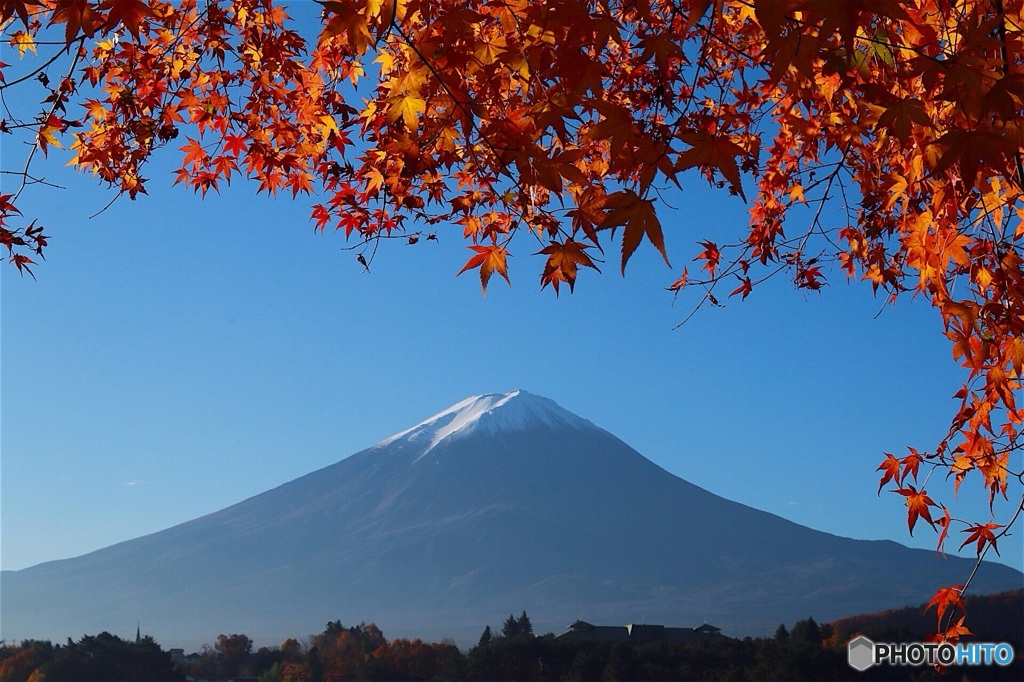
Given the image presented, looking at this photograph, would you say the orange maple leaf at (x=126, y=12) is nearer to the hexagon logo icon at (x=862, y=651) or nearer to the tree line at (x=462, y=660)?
the hexagon logo icon at (x=862, y=651)

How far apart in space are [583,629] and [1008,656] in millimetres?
18557

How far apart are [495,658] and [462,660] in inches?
66.9

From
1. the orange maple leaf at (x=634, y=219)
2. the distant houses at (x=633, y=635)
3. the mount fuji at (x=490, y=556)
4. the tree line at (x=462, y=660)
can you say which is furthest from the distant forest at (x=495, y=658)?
the mount fuji at (x=490, y=556)

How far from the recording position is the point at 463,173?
13.1 feet

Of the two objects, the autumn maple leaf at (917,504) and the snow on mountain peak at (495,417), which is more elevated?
the snow on mountain peak at (495,417)

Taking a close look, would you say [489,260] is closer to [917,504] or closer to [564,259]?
[564,259]

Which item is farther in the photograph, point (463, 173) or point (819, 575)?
point (819, 575)

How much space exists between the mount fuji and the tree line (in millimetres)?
41889

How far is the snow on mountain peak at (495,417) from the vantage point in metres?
A: 85.2

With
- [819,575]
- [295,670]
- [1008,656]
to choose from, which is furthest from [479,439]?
[1008,656]

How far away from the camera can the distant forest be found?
65.7ft

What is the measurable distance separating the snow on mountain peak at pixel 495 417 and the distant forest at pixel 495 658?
52.4m

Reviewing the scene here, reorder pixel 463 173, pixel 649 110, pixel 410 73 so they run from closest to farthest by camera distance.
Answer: pixel 410 73 → pixel 463 173 → pixel 649 110

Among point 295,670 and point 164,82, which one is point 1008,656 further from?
A: point 295,670
